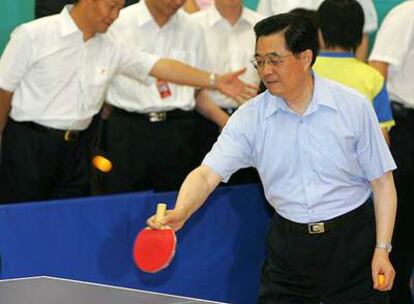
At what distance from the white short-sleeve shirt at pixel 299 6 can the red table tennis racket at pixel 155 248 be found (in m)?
2.41

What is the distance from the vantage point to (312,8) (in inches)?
211

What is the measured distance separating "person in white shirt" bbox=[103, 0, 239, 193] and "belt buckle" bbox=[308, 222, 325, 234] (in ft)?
4.71

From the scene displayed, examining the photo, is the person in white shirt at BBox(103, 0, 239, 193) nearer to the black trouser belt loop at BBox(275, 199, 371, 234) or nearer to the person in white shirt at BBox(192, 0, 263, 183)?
the person in white shirt at BBox(192, 0, 263, 183)

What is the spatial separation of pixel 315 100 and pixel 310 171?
10.1 inches

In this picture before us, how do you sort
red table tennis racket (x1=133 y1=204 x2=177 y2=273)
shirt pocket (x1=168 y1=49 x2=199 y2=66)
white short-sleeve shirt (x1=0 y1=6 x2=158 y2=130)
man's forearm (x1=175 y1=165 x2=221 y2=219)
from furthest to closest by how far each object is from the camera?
shirt pocket (x1=168 y1=49 x2=199 y2=66) < white short-sleeve shirt (x1=0 y1=6 x2=158 y2=130) < man's forearm (x1=175 y1=165 x2=221 y2=219) < red table tennis racket (x1=133 y1=204 x2=177 y2=273)

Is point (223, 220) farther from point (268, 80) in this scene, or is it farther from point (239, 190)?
point (268, 80)

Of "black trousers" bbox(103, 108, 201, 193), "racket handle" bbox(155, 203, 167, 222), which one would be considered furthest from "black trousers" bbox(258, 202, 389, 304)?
"black trousers" bbox(103, 108, 201, 193)

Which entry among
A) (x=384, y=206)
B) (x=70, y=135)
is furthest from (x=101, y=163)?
(x=384, y=206)

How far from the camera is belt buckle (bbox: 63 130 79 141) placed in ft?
15.3

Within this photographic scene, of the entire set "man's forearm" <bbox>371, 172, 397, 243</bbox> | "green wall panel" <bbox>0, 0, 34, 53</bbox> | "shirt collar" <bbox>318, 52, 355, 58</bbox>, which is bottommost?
"green wall panel" <bbox>0, 0, 34, 53</bbox>

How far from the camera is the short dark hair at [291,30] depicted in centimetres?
362

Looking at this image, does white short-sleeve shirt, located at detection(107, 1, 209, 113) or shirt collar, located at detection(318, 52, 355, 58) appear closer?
shirt collar, located at detection(318, 52, 355, 58)

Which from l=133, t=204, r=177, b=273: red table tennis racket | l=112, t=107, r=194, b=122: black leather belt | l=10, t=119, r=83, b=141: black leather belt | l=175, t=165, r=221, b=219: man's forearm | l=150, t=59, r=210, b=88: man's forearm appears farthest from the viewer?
l=112, t=107, r=194, b=122: black leather belt

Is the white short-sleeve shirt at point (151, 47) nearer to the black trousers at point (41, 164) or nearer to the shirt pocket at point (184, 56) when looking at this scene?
the shirt pocket at point (184, 56)
